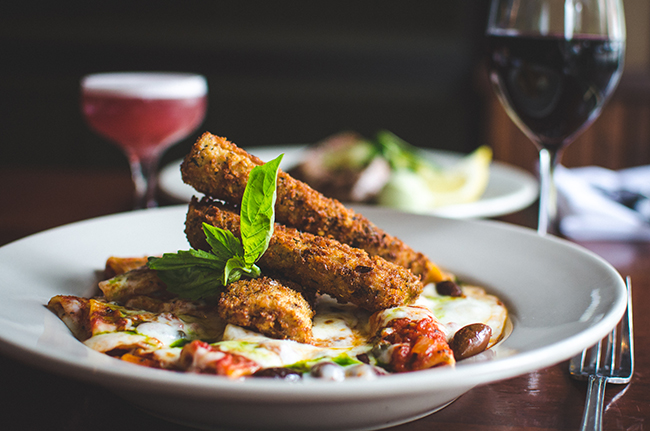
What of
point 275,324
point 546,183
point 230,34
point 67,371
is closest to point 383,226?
point 546,183

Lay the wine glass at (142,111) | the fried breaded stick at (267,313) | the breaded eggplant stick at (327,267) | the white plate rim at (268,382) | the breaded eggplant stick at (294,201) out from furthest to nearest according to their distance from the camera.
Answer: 1. the wine glass at (142,111)
2. the breaded eggplant stick at (294,201)
3. the breaded eggplant stick at (327,267)
4. the fried breaded stick at (267,313)
5. the white plate rim at (268,382)

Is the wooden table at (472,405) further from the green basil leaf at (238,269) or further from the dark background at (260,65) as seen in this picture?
the dark background at (260,65)

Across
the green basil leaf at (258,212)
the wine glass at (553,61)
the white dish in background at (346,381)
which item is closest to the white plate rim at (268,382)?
the white dish in background at (346,381)

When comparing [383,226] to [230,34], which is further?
[230,34]

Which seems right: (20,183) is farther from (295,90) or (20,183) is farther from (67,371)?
(295,90)

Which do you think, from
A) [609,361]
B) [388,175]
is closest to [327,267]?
[609,361]

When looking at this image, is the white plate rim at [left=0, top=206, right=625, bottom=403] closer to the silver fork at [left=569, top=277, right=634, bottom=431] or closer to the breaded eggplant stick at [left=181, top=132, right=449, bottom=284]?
the silver fork at [left=569, top=277, right=634, bottom=431]
